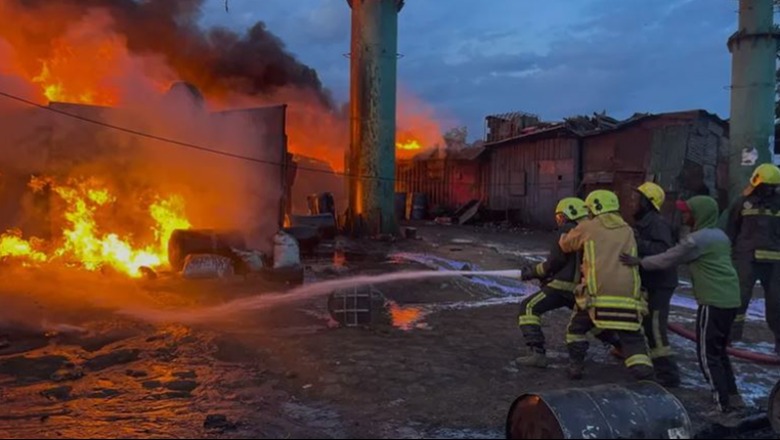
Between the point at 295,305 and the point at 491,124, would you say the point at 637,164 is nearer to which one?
the point at 491,124

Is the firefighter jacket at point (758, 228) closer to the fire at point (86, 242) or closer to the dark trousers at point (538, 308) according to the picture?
the dark trousers at point (538, 308)

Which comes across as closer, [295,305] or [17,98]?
[295,305]

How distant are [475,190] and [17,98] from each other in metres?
21.0

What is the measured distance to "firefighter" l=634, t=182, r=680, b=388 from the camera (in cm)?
497

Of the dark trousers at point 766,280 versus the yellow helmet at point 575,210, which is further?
the dark trousers at point 766,280

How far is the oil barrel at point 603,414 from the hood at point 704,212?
5.73 feet

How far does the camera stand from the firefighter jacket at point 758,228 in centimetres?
562

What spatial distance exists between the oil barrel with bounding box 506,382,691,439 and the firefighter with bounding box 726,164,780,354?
10.1 feet

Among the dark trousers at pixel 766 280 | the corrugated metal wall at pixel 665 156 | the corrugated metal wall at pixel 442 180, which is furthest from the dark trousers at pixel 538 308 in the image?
the corrugated metal wall at pixel 442 180

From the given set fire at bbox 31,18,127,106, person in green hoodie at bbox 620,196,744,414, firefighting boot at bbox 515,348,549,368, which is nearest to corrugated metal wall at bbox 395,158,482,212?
fire at bbox 31,18,127,106

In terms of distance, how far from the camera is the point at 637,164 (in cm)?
2102

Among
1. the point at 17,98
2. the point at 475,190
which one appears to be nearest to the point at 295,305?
the point at 17,98

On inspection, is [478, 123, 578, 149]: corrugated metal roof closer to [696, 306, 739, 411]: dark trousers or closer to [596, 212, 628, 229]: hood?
[596, 212, 628, 229]: hood

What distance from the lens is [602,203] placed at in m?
4.61
